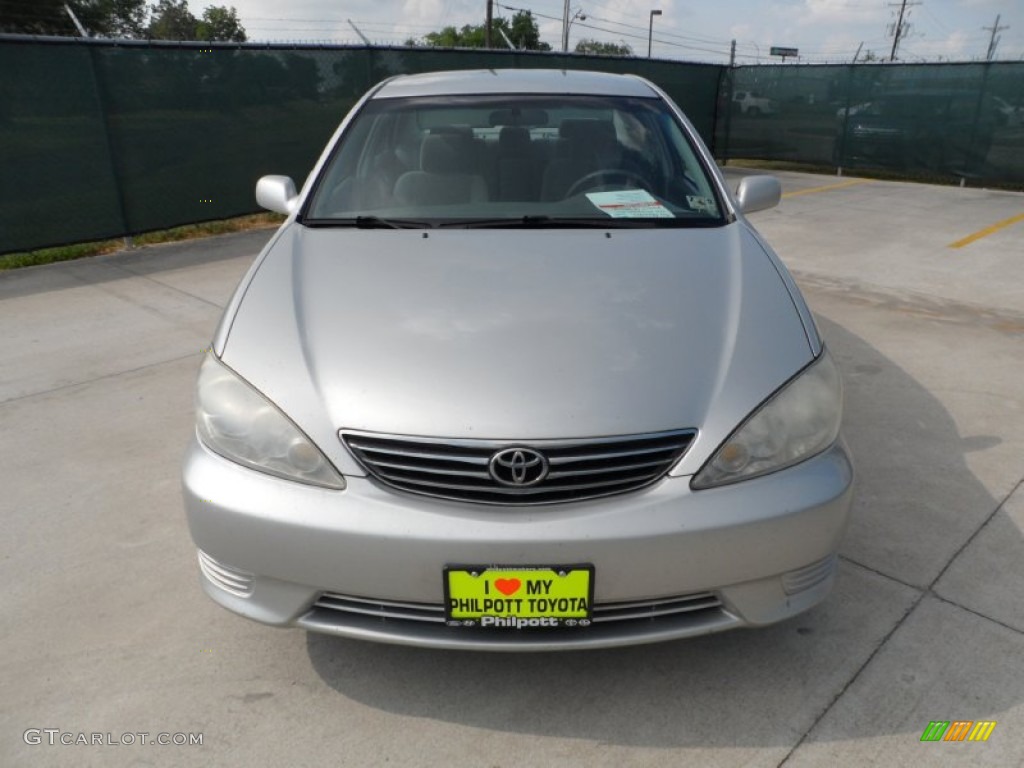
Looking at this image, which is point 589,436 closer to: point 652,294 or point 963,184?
point 652,294

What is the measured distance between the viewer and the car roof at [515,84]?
3.28m

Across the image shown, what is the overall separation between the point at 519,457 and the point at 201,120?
737cm

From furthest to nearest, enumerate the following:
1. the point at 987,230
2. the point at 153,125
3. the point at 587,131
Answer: the point at 987,230 < the point at 153,125 < the point at 587,131

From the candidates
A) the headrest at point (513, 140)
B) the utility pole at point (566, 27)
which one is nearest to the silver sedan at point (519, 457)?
the headrest at point (513, 140)

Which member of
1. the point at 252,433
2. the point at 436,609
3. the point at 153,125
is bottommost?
the point at 436,609

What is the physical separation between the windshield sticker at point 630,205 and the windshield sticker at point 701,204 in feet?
0.37

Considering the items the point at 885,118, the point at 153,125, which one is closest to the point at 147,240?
the point at 153,125

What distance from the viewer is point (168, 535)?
2773 millimetres

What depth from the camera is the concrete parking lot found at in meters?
1.91

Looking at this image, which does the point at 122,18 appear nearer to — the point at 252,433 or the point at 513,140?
the point at 513,140

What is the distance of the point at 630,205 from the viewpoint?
2.83 metres

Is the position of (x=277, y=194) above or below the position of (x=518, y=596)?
above

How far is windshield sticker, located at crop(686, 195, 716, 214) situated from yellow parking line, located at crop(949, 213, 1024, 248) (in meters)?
5.87

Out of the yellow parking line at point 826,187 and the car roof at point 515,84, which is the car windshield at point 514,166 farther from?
the yellow parking line at point 826,187
